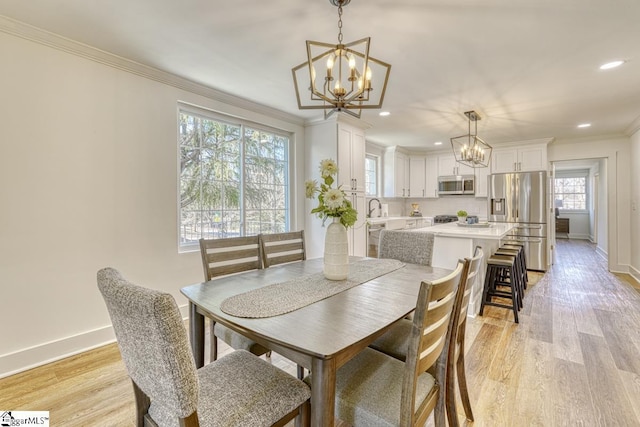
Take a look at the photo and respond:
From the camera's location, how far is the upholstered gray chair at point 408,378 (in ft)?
3.21

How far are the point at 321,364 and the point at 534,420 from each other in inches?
59.5

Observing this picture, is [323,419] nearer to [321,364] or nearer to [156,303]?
[321,364]

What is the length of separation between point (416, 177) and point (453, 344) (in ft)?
18.5

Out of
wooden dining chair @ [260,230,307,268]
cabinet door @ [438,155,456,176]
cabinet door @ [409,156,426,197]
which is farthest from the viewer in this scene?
cabinet door @ [409,156,426,197]

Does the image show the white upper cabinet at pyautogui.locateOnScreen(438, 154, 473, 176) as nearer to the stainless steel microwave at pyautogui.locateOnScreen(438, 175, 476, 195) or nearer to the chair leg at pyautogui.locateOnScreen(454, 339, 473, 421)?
the stainless steel microwave at pyautogui.locateOnScreen(438, 175, 476, 195)

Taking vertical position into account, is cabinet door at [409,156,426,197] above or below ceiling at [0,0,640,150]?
below

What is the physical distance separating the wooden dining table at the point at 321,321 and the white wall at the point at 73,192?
4.70 feet

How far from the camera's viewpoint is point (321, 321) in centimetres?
115

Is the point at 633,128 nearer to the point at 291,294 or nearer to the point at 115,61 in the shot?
the point at 291,294

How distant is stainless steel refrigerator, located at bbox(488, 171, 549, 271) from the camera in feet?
16.8

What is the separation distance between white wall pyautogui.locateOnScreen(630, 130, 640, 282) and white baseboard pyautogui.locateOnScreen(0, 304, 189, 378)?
6.29 metres

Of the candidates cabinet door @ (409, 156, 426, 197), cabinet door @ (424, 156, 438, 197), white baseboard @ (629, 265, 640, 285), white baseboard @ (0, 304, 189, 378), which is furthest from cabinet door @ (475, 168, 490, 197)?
white baseboard @ (0, 304, 189, 378)

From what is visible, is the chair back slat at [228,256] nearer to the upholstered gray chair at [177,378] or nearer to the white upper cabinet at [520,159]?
the upholstered gray chair at [177,378]

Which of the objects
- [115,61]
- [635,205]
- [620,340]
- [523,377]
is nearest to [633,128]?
[635,205]
